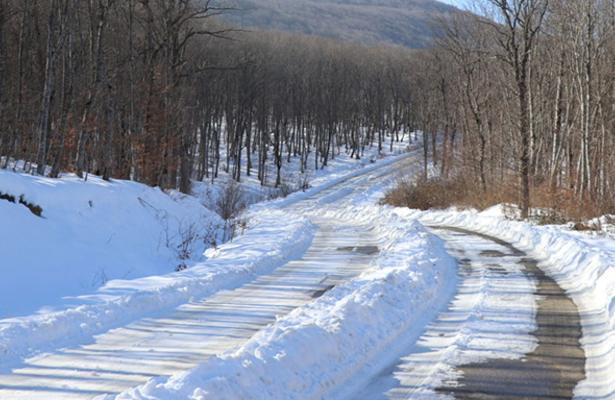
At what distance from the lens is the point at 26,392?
19.5ft

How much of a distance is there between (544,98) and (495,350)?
36.0 metres

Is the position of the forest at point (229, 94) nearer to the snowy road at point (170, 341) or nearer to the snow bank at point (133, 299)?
the snow bank at point (133, 299)

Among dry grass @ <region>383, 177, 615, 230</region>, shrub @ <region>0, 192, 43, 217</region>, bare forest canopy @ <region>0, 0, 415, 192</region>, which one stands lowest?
dry grass @ <region>383, 177, 615, 230</region>

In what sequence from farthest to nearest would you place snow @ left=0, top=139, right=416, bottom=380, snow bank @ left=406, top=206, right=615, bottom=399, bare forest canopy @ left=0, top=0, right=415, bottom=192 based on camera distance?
bare forest canopy @ left=0, top=0, right=415, bottom=192 → snow @ left=0, top=139, right=416, bottom=380 → snow bank @ left=406, top=206, right=615, bottom=399

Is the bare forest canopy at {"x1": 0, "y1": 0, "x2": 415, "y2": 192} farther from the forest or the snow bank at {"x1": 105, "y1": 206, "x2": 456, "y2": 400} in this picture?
the snow bank at {"x1": 105, "y1": 206, "x2": 456, "y2": 400}

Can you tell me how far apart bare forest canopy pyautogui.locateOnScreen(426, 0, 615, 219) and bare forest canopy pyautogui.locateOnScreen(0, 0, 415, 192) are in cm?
1336

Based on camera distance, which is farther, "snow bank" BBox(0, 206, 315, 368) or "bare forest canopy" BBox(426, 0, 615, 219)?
"bare forest canopy" BBox(426, 0, 615, 219)

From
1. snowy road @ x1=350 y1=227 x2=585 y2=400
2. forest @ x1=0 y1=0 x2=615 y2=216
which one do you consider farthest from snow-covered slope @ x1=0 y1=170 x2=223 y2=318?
snowy road @ x1=350 y1=227 x2=585 y2=400

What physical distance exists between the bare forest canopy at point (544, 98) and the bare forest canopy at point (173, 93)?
1336 cm

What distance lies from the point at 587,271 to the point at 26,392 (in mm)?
10935

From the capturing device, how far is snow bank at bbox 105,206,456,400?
5570 millimetres

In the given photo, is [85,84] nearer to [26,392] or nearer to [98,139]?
[98,139]

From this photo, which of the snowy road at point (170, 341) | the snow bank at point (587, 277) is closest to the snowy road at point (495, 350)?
the snow bank at point (587, 277)

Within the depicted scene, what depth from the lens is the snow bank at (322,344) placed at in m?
5.57
